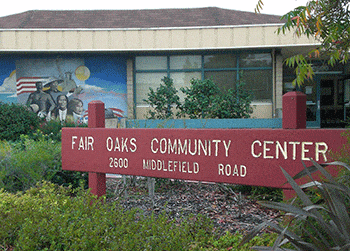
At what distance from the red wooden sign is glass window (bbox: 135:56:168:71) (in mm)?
9686

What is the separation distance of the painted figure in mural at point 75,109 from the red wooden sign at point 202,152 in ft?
33.0

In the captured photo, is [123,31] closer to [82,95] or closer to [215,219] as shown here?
[82,95]

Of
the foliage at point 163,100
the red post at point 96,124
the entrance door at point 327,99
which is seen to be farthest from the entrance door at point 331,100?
the red post at point 96,124

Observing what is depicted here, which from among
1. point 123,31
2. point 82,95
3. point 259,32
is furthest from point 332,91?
point 82,95

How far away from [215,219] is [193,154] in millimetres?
1131

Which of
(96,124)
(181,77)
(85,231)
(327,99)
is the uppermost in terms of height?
(181,77)

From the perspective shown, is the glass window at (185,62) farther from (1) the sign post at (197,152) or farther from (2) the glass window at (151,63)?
(1) the sign post at (197,152)

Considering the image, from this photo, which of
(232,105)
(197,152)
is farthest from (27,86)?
(197,152)

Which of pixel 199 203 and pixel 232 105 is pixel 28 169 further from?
pixel 232 105

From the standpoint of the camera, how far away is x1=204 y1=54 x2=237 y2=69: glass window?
44.2 ft

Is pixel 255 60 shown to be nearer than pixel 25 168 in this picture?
No

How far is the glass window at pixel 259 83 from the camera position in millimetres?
13445

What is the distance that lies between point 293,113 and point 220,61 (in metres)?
10.8

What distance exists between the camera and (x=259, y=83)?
1347 cm
